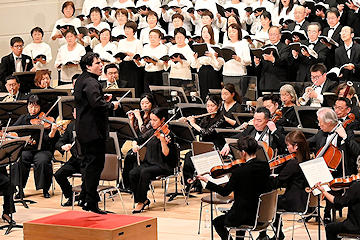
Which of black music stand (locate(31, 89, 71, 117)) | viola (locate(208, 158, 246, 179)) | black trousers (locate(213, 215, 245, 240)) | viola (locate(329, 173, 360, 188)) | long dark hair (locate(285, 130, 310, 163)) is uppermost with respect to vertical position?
black music stand (locate(31, 89, 71, 117))

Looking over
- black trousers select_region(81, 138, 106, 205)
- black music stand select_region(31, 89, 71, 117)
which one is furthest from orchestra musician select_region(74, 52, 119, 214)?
black music stand select_region(31, 89, 71, 117)

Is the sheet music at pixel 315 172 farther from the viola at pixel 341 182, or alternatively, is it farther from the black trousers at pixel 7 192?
the black trousers at pixel 7 192

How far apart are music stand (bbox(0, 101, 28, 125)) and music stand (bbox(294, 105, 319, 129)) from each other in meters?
3.36

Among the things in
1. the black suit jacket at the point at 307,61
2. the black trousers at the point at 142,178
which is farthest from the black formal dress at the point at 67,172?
the black suit jacket at the point at 307,61

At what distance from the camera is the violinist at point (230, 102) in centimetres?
707

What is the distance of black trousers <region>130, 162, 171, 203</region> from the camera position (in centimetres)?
644

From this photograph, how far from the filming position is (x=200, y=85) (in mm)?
8641

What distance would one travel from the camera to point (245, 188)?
15.1 ft

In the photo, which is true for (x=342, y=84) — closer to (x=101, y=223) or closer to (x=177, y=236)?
(x=177, y=236)

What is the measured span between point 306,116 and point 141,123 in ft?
6.27

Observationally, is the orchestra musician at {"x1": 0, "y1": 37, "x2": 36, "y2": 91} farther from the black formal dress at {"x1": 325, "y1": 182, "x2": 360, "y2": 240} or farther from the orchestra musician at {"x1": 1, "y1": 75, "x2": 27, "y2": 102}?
the black formal dress at {"x1": 325, "y1": 182, "x2": 360, "y2": 240}

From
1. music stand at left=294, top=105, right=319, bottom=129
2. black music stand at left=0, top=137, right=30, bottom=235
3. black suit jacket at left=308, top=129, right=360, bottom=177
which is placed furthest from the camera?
music stand at left=294, top=105, right=319, bottom=129

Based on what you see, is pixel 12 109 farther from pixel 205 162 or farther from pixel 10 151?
pixel 205 162

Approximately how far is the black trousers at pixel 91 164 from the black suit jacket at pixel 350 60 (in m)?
3.82
